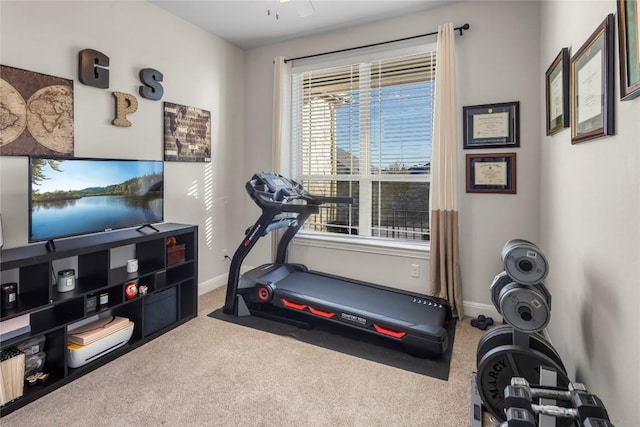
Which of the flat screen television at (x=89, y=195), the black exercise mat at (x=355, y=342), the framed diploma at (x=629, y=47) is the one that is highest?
the framed diploma at (x=629, y=47)

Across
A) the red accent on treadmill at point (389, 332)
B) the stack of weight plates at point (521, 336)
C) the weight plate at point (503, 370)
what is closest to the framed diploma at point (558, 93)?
the stack of weight plates at point (521, 336)

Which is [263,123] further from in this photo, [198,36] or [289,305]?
[289,305]

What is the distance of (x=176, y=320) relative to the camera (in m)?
2.92

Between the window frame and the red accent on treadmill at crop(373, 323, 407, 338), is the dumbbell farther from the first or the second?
the window frame

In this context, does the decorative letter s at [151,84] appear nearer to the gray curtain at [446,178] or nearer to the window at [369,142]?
the window at [369,142]

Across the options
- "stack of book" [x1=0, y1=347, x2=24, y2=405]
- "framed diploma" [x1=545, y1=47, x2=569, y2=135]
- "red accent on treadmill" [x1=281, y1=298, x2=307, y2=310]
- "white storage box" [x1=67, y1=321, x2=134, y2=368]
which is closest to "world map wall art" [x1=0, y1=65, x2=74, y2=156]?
"stack of book" [x1=0, y1=347, x2=24, y2=405]

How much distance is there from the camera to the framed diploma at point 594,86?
143 centimetres

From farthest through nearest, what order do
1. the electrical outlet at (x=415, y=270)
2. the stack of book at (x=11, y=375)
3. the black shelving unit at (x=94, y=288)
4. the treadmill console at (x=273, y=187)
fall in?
the electrical outlet at (x=415, y=270)
the treadmill console at (x=273, y=187)
the black shelving unit at (x=94, y=288)
the stack of book at (x=11, y=375)

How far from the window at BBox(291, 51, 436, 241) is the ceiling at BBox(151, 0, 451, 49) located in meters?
0.41

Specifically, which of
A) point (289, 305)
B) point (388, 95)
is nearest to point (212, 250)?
point (289, 305)

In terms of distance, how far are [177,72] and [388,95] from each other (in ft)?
→ 6.92

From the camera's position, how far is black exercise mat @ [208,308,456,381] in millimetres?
2322

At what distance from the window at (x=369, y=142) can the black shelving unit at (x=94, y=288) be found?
160 centimetres

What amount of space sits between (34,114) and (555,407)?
131 inches
